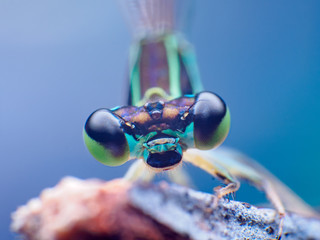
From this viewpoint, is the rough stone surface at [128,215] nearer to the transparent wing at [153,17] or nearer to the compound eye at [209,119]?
the compound eye at [209,119]

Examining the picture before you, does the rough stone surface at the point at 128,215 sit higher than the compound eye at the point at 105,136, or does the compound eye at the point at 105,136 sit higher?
the compound eye at the point at 105,136

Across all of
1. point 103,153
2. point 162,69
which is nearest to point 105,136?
point 103,153

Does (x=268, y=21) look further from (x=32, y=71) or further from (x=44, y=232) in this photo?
(x=44, y=232)

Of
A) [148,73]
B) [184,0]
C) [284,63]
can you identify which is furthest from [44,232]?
[284,63]

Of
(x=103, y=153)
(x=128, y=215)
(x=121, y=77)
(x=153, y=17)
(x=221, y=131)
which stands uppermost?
(x=121, y=77)

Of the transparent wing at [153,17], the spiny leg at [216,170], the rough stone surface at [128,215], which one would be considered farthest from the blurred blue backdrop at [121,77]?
the rough stone surface at [128,215]

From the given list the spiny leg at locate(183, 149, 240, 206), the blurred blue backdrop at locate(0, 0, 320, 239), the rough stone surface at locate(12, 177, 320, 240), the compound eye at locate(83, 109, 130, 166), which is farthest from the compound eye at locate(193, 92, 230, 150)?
the blurred blue backdrop at locate(0, 0, 320, 239)

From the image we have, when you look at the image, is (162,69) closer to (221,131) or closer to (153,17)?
(153,17)
